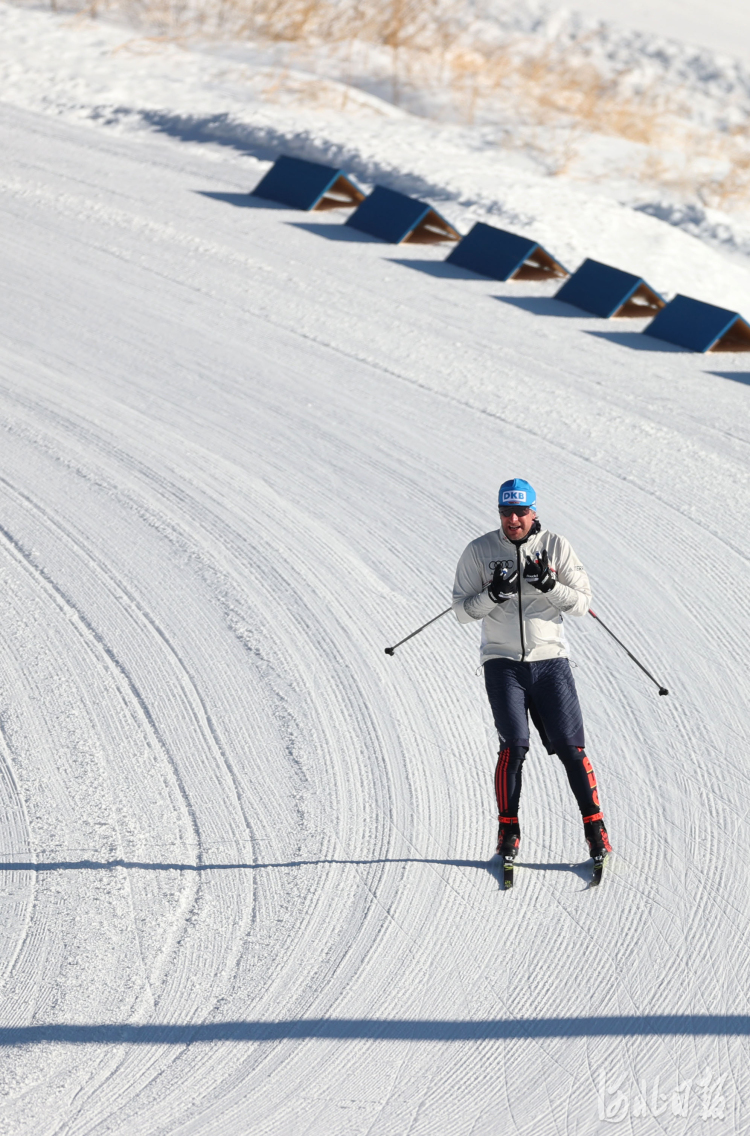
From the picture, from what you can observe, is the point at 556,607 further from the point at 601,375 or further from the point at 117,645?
the point at 601,375

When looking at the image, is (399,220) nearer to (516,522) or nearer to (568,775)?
(516,522)

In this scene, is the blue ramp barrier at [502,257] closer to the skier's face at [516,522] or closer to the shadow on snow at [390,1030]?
the skier's face at [516,522]

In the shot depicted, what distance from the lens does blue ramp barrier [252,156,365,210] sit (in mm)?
14109

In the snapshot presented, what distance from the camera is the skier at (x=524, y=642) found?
16.5ft

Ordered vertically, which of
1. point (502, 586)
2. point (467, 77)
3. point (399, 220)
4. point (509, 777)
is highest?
point (467, 77)

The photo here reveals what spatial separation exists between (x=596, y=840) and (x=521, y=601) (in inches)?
44.7

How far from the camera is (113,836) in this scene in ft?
17.9

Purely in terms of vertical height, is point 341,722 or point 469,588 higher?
point 469,588

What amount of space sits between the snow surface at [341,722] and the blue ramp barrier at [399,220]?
4.95 feet

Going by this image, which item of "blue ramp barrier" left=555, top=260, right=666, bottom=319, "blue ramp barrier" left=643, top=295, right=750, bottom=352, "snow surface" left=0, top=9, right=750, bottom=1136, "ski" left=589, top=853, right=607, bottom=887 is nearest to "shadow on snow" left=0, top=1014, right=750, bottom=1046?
"snow surface" left=0, top=9, right=750, bottom=1136

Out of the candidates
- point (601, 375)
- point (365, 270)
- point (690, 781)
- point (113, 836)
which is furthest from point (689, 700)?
point (365, 270)

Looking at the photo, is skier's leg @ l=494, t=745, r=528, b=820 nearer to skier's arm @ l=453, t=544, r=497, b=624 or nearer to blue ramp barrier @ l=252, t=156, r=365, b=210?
skier's arm @ l=453, t=544, r=497, b=624

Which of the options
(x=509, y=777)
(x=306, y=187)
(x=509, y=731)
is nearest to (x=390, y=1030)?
(x=509, y=777)

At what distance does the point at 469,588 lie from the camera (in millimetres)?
5246
